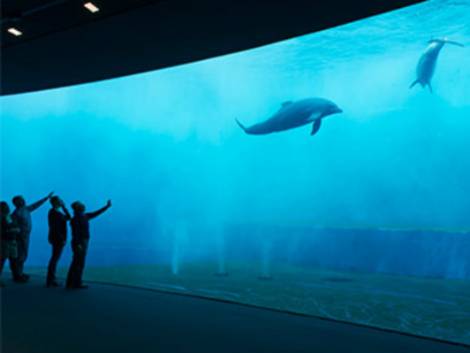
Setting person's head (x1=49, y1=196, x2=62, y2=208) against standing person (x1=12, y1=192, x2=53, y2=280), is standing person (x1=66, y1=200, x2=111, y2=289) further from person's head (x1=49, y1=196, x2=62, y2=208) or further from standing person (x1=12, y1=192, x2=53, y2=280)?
standing person (x1=12, y1=192, x2=53, y2=280)

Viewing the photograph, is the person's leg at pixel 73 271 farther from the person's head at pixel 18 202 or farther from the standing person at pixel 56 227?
the person's head at pixel 18 202

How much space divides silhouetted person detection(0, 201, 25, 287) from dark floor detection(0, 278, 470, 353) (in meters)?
1.32

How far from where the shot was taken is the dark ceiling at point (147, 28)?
16.1 feet

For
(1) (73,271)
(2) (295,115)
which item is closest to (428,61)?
(2) (295,115)

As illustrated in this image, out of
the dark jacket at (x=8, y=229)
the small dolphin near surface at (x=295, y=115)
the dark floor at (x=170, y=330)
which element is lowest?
the dark floor at (x=170, y=330)

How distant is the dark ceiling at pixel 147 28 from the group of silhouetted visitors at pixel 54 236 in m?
2.26

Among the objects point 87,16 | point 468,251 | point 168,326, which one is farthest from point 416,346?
point 468,251

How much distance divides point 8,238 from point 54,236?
2.47 feet

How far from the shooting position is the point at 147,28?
554cm

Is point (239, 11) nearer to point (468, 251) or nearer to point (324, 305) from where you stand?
point (324, 305)

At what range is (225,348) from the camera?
3.32 meters

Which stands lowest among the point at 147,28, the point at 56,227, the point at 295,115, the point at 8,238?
the point at 8,238

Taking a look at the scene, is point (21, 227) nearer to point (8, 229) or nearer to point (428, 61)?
point (8, 229)

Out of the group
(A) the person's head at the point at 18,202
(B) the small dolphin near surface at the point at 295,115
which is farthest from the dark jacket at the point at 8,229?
(B) the small dolphin near surface at the point at 295,115
